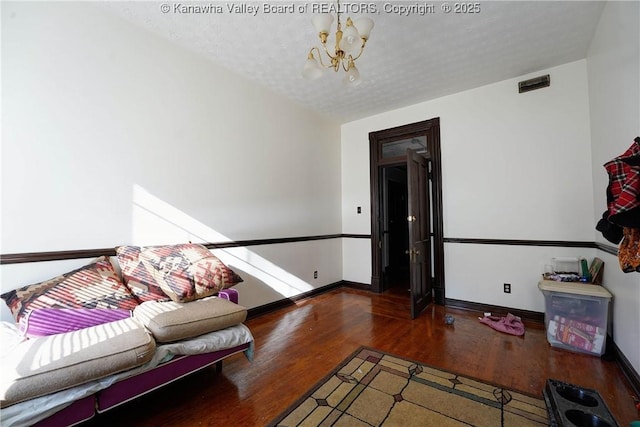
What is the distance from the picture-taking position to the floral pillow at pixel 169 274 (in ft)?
6.39

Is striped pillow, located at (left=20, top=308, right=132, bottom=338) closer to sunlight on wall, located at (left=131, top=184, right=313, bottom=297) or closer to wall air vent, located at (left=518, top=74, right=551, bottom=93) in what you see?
sunlight on wall, located at (left=131, top=184, right=313, bottom=297)

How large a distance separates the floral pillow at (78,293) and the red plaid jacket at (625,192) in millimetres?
2761


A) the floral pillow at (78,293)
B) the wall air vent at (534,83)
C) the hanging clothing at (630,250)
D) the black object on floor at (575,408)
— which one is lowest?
the black object on floor at (575,408)

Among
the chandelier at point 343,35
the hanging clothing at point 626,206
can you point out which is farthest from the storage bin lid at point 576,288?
the chandelier at point 343,35

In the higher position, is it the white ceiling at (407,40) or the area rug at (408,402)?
the white ceiling at (407,40)

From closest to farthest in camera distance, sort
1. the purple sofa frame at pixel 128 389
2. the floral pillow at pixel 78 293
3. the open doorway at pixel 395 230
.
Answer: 1. the purple sofa frame at pixel 128 389
2. the floral pillow at pixel 78 293
3. the open doorway at pixel 395 230

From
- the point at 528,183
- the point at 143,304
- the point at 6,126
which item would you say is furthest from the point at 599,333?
the point at 6,126

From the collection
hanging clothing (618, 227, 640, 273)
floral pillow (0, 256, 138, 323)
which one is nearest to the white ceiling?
hanging clothing (618, 227, 640, 273)

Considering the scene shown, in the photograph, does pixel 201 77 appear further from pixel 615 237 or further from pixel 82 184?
pixel 615 237

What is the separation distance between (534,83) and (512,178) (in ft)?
3.44

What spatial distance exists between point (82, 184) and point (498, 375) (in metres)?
3.32

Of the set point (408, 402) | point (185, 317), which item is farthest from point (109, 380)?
point (408, 402)

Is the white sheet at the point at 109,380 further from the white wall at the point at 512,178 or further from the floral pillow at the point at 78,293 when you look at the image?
the white wall at the point at 512,178

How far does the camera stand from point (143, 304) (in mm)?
1848
